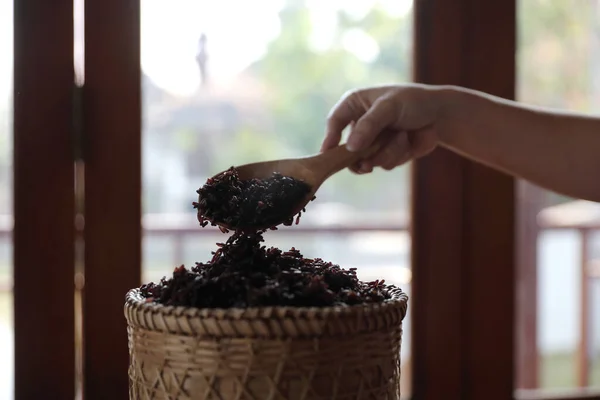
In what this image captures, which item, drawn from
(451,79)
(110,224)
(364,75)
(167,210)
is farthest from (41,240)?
(451,79)

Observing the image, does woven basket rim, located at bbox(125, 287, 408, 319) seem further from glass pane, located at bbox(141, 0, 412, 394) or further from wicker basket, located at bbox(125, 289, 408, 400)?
glass pane, located at bbox(141, 0, 412, 394)

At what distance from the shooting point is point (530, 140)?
4.13ft

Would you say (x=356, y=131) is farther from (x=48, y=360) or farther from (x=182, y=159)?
(x=48, y=360)

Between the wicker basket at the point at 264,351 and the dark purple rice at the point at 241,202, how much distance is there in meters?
0.19

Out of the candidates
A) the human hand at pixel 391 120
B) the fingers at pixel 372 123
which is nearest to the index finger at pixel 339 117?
the human hand at pixel 391 120

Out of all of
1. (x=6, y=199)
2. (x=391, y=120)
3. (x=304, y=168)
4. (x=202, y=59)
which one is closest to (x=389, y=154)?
(x=391, y=120)

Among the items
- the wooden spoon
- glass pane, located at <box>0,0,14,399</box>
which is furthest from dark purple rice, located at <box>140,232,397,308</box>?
glass pane, located at <box>0,0,14,399</box>

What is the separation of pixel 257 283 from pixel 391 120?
0.49m

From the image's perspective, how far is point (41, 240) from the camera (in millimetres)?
1231

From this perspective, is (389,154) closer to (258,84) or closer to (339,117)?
(339,117)

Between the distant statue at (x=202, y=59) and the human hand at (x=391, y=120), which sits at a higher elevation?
the distant statue at (x=202, y=59)

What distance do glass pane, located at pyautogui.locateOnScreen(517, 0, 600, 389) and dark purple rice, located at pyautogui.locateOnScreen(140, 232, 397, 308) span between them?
3.00ft

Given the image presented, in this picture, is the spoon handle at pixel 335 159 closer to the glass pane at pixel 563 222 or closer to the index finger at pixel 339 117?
the index finger at pixel 339 117

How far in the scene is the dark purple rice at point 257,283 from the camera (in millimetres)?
744
